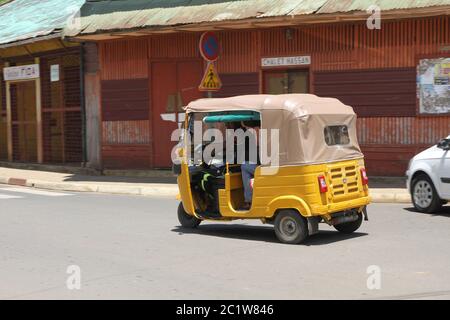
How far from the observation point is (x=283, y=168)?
9.49 metres

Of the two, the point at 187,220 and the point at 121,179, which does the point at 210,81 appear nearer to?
the point at 121,179

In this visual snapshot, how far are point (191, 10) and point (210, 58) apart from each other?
1.47 m

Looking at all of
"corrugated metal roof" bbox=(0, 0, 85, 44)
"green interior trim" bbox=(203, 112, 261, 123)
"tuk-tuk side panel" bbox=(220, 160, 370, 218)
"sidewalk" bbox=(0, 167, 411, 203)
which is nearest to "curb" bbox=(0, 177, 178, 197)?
"sidewalk" bbox=(0, 167, 411, 203)

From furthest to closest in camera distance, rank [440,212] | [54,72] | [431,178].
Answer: [54,72] → [440,212] → [431,178]

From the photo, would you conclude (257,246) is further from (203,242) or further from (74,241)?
(74,241)

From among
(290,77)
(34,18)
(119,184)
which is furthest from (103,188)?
(34,18)

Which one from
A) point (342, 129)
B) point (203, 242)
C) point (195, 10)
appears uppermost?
point (195, 10)

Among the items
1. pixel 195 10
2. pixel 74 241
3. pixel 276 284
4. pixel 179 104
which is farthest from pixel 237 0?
pixel 276 284

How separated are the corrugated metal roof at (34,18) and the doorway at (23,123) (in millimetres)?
2087

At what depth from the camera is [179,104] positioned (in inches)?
760

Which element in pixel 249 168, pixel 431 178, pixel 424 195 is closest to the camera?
pixel 249 168

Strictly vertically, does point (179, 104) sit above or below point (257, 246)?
above

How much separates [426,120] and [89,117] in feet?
32.0

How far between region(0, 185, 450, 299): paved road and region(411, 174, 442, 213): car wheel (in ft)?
0.68
